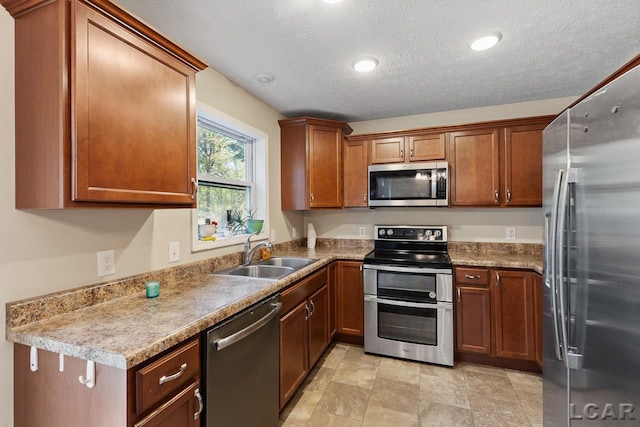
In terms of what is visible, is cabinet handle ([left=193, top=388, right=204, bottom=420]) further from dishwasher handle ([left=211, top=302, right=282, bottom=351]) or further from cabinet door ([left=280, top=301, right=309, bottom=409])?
cabinet door ([left=280, top=301, right=309, bottom=409])

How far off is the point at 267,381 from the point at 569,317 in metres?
1.45

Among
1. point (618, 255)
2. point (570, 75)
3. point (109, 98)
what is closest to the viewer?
point (618, 255)

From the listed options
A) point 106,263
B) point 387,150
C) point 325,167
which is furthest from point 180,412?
point 387,150

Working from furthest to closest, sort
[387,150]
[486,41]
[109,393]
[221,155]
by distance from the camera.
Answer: [387,150] → [221,155] → [486,41] → [109,393]

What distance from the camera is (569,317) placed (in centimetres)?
118

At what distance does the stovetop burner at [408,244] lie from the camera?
279 cm

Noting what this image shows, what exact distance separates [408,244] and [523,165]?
4.16 feet

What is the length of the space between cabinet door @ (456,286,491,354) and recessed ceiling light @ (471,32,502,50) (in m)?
1.83

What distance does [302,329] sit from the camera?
216cm

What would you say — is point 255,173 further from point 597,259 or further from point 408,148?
point 597,259

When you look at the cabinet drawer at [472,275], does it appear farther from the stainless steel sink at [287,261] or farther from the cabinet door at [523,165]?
the stainless steel sink at [287,261]

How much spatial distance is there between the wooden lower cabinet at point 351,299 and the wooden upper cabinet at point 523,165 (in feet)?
5.07

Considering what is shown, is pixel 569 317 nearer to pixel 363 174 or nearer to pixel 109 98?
pixel 109 98

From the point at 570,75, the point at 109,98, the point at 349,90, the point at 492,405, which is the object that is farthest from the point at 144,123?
the point at 570,75
